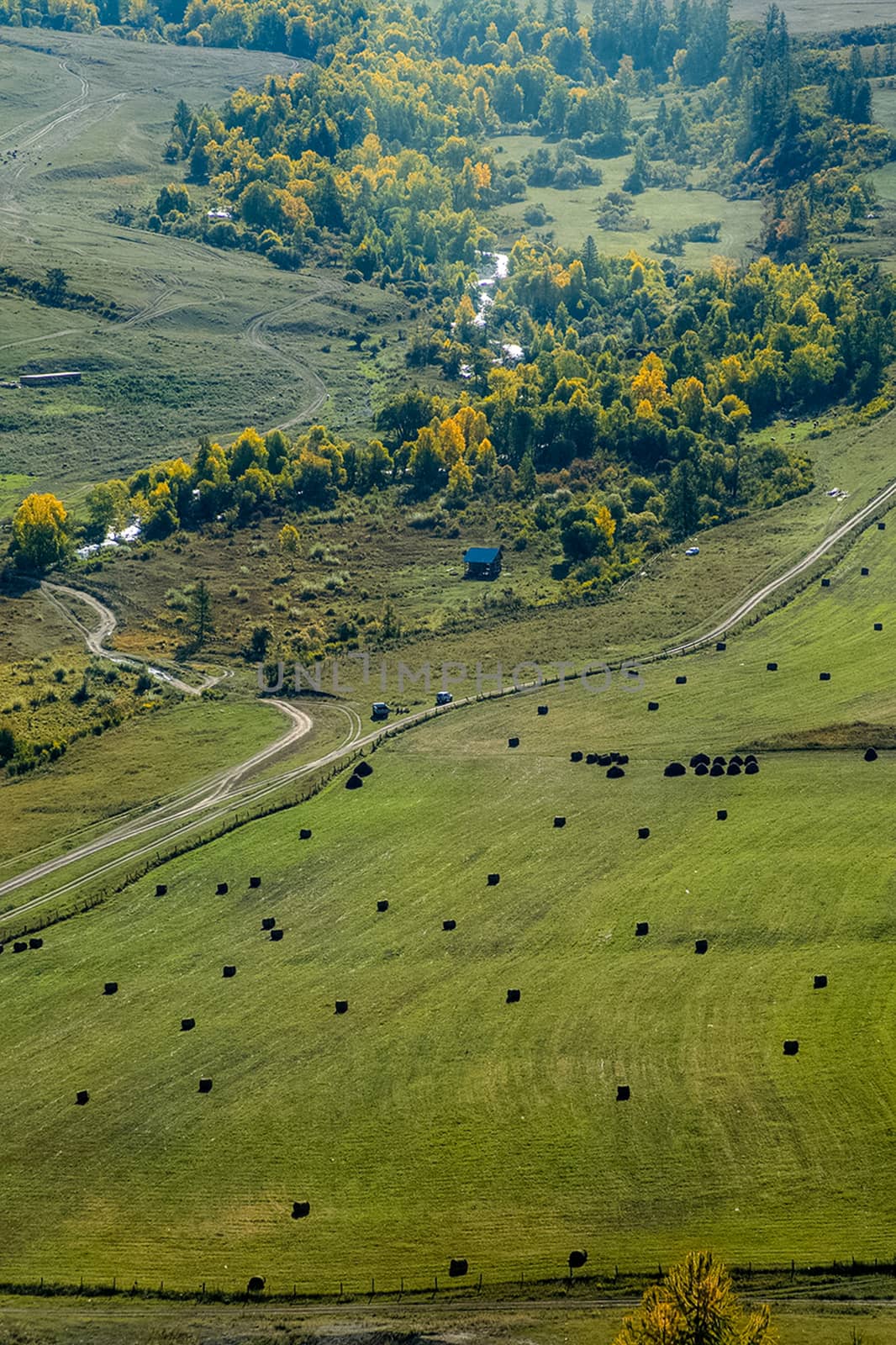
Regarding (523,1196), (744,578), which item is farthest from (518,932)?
(744,578)

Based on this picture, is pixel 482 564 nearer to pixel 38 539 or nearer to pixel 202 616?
pixel 202 616

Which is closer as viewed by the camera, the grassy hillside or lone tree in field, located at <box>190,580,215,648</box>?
the grassy hillside

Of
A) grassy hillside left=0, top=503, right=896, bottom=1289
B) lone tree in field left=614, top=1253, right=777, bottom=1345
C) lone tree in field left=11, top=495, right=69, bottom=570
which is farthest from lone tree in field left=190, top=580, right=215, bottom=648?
lone tree in field left=614, top=1253, right=777, bottom=1345

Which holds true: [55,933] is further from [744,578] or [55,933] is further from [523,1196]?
[744,578]

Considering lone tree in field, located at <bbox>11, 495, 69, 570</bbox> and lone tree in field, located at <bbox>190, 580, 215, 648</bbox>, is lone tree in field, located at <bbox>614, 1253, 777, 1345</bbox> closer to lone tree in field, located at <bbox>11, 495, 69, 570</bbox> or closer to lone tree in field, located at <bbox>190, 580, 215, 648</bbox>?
lone tree in field, located at <bbox>190, 580, 215, 648</bbox>

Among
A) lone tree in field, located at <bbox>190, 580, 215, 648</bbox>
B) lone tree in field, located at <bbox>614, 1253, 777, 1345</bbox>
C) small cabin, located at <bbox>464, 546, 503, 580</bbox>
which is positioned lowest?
lone tree in field, located at <bbox>190, 580, 215, 648</bbox>

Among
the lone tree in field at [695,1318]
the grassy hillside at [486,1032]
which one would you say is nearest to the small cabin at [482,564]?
the grassy hillside at [486,1032]
